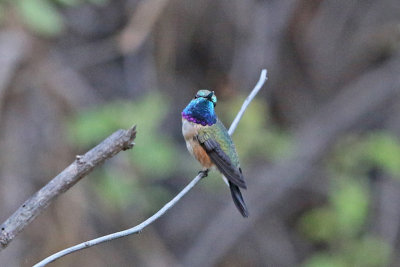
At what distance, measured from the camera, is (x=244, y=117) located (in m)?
6.05

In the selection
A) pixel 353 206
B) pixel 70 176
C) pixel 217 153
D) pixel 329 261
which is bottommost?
pixel 70 176

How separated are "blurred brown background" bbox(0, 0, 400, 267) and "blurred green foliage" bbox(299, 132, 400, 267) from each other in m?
0.02

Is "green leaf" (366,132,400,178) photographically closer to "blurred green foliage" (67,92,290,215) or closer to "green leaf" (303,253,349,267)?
"blurred green foliage" (67,92,290,215)

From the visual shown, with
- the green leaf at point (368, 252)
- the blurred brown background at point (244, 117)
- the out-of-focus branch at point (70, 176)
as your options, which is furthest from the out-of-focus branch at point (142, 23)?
the out-of-focus branch at point (70, 176)

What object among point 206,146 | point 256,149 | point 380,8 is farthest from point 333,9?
point 206,146

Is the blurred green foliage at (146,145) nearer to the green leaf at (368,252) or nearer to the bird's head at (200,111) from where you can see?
the green leaf at (368,252)

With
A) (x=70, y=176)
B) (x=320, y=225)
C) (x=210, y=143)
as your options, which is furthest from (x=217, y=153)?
(x=320, y=225)

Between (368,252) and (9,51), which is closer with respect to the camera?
(9,51)

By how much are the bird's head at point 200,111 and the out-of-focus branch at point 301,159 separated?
420 centimetres

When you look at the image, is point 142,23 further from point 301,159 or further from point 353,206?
point 353,206

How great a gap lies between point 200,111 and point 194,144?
202mm

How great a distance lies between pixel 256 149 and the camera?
654 cm

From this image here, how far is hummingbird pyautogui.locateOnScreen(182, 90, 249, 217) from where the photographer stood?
2.57 metres

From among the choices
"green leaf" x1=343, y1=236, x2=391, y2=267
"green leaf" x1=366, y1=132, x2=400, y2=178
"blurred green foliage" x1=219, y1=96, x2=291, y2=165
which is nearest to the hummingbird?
"blurred green foliage" x1=219, y1=96, x2=291, y2=165
